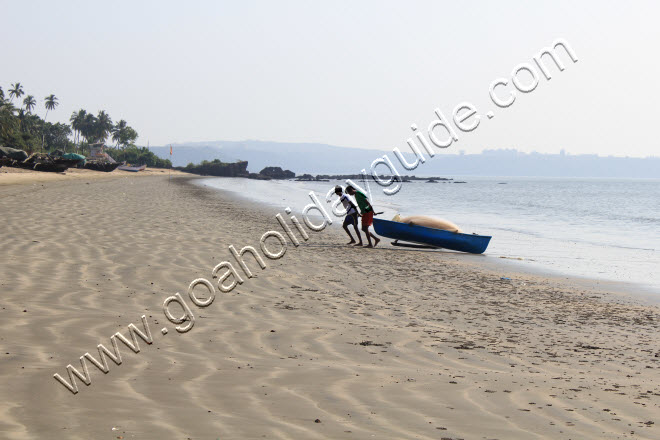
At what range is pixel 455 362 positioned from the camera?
542 cm

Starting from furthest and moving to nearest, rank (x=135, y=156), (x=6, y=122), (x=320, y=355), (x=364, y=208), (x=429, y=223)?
(x=135, y=156), (x=6, y=122), (x=429, y=223), (x=364, y=208), (x=320, y=355)

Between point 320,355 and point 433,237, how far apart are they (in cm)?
1122

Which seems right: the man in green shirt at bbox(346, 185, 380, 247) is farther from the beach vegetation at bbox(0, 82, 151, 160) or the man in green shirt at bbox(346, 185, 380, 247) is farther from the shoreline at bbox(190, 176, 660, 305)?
the beach vegetation at bbox(0, 82, 151, 160)

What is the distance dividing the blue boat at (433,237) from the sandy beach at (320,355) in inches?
192

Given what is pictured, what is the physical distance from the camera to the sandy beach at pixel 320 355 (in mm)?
3898

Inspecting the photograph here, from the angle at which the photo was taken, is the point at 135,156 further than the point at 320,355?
Yes

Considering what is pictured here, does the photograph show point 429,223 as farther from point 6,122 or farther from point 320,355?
point 6,122

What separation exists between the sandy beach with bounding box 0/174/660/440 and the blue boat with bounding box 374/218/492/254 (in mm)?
4878

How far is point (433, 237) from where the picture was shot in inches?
643

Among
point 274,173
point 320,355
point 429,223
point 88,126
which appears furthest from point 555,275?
point 274,173

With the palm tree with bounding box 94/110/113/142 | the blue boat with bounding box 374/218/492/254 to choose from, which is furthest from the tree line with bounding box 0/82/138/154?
the blue boat with bounding box 374/218/492/254

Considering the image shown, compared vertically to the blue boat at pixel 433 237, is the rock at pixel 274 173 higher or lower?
higher

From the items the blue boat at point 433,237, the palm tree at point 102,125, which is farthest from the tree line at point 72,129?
the blue boat at point 433,237

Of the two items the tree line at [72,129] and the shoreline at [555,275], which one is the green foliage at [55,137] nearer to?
the tree line at [72,129]
